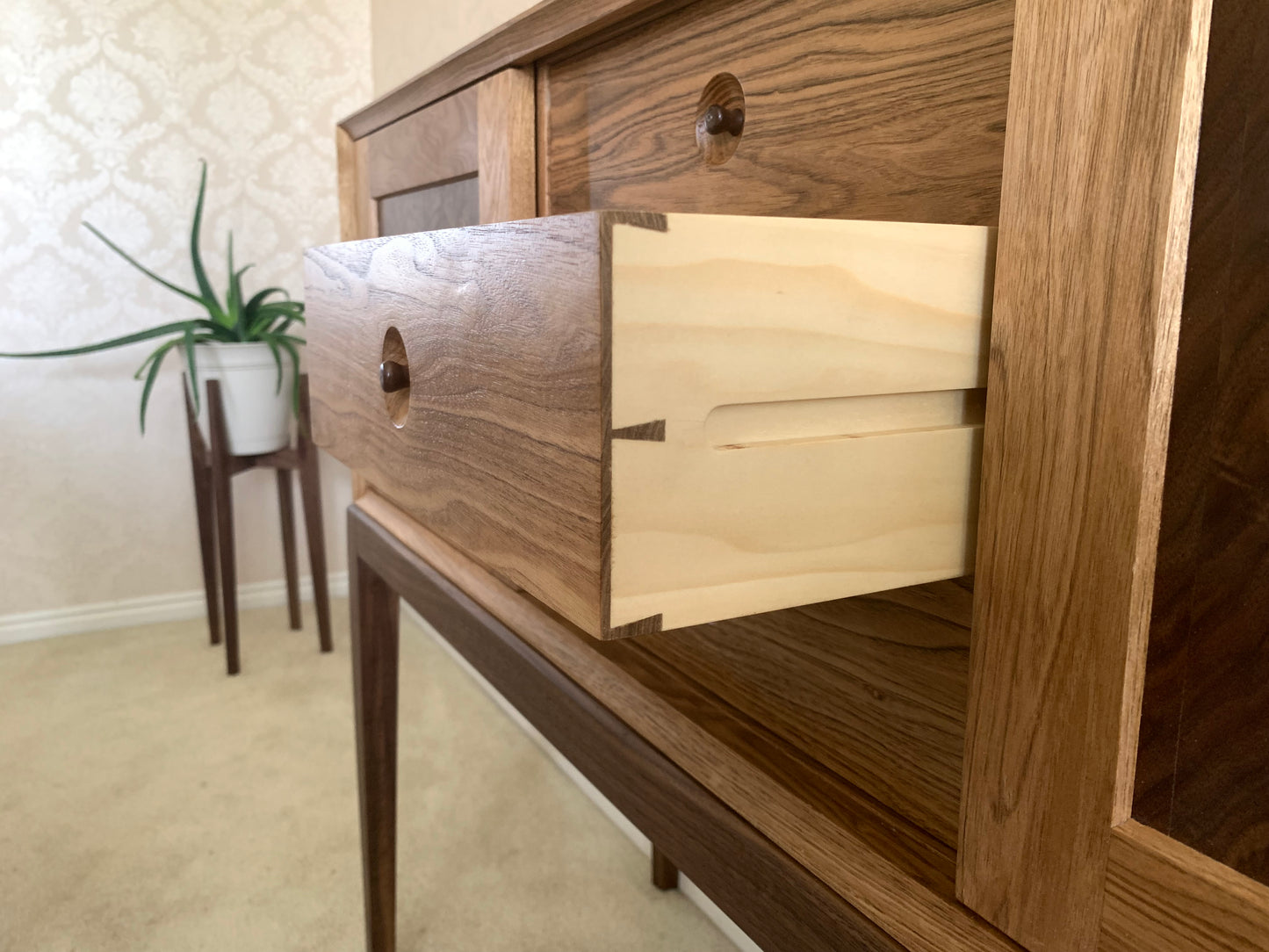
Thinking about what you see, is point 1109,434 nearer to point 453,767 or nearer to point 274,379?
point 453,767

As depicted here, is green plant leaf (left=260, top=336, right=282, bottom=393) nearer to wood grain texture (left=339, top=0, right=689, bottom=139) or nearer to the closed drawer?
wood grain texture (left=339, top=0, right=689, bottom=139)

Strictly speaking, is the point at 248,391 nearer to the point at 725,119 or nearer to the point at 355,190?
the point at 355,190

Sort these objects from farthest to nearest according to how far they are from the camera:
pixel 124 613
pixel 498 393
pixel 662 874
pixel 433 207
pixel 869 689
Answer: pixel 124 613 < pixel 662 874 < pixel 433 207 < pixel 869 689 < pixel 498 393

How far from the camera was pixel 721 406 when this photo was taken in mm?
379

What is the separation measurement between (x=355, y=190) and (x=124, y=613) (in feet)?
5.19

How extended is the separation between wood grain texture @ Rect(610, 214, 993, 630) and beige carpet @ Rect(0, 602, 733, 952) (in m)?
1.01

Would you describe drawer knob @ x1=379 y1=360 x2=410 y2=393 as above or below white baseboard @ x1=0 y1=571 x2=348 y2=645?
above

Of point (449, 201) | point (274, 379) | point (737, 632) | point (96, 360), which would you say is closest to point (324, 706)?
point (274, 379)

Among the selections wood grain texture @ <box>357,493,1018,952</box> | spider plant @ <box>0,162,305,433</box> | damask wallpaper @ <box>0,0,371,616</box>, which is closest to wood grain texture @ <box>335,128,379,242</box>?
wood grain texture @ <box>357,493,1018,952</box>

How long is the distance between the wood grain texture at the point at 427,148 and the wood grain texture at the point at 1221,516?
2.10 feet

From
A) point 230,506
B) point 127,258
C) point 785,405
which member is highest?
point 127,258

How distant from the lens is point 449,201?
38.6 inches

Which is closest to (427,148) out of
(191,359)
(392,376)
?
(392,376)

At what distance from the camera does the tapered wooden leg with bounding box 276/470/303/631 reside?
227 cm
